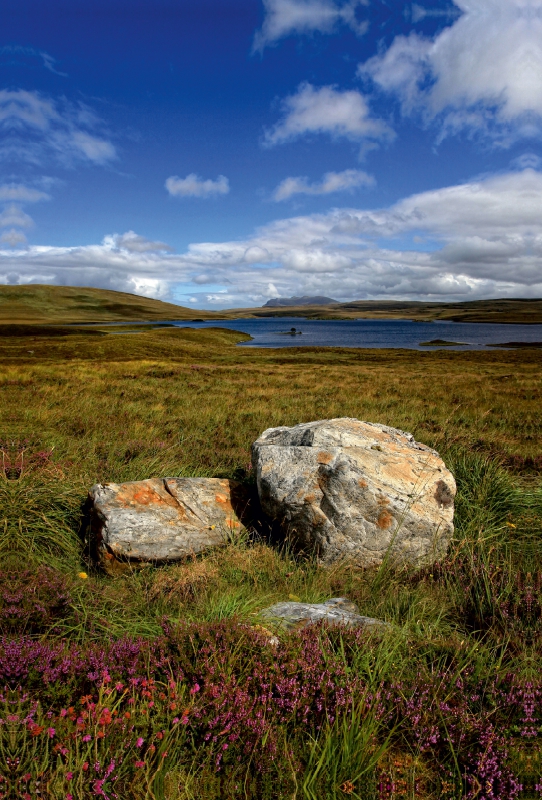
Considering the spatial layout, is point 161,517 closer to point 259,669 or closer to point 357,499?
point 357,499

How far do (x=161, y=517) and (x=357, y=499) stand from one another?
257cm

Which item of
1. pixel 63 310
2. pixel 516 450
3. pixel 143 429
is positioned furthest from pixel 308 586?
pixel 63 310

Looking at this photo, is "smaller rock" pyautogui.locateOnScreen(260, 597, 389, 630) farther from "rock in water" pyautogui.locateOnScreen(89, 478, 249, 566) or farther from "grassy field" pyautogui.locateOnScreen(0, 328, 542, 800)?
"rock in water" pyautogui.locateOnScreen(89, 478, 249, 566)

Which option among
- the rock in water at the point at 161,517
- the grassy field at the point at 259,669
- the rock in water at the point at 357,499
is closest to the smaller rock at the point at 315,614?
the grassy field at the point at 259,669

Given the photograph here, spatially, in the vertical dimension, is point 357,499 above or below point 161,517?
above

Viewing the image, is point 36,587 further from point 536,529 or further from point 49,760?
→ point 536,529

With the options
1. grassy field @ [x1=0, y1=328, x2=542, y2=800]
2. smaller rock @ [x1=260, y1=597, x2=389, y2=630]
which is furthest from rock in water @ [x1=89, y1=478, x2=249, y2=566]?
smaller rock @ [x1=260, y1=597, x2=389, y2=630]

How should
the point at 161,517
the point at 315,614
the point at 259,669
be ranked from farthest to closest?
the point at 161,517
the point at 315,614
the point at 259,669

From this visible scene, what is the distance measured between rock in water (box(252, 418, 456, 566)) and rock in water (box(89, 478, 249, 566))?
2.34 feet

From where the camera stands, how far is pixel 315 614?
391 cm

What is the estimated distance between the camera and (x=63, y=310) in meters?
189

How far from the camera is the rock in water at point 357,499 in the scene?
551 cm

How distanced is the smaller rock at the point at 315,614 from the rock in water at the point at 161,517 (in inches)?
72.2

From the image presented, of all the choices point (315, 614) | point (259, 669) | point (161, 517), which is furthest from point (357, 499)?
point (259, 669)
